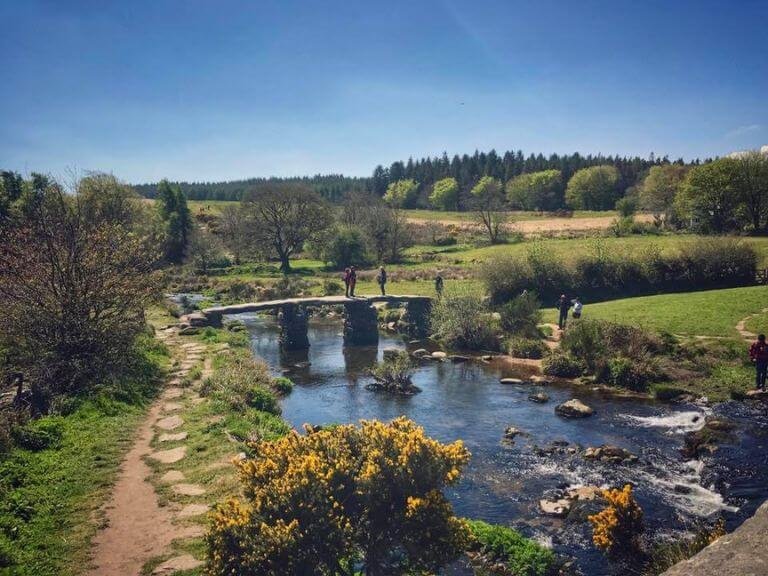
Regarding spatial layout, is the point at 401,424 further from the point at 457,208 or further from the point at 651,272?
the point at 457,208

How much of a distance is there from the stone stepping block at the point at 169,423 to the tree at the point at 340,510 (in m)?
8.52

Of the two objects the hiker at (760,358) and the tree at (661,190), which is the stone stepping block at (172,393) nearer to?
the hiker at (760,358)

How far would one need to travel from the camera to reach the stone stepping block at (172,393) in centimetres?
1956

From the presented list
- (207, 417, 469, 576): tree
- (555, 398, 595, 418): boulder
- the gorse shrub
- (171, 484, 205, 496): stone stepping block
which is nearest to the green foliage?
the gorse shrub

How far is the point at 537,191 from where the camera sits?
134m

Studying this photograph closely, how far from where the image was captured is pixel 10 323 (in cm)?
1814

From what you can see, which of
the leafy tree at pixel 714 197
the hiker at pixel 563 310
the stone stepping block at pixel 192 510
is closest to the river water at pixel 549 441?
the stone stepping block at pixel 192 510

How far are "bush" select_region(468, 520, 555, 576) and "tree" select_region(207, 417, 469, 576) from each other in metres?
3.66

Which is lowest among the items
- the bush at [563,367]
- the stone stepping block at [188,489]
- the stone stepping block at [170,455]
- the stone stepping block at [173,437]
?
the bush at [563,367]

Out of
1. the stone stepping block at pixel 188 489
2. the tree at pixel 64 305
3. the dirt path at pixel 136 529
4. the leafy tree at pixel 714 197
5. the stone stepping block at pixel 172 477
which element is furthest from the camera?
the leafy tree at pixel 714 197

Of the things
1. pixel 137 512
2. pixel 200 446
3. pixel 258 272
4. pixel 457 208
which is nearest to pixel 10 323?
pixel 200 446

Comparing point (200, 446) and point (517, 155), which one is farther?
point (517, 155)

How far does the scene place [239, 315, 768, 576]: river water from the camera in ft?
48.1

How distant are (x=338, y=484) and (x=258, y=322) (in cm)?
3463
